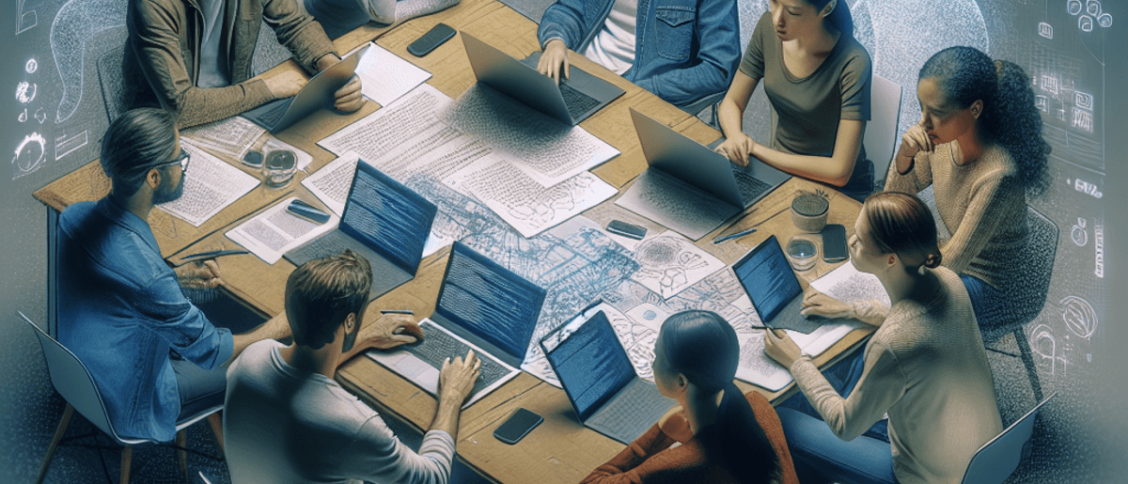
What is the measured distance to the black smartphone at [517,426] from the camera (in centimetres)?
508

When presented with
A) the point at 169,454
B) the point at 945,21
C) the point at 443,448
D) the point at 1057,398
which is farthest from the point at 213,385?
the point at 945,21

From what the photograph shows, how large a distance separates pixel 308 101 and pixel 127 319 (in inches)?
50.8

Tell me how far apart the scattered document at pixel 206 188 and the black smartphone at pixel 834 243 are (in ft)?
7.25

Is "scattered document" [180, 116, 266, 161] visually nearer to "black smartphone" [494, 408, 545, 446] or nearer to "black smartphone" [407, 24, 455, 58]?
"black smartphone" [407, 24, 455, 58]

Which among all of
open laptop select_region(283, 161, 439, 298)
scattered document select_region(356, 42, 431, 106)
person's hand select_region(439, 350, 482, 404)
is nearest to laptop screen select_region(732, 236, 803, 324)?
person's hand select_region(439, 350, 482, 404)

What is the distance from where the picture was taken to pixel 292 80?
21.2 feet

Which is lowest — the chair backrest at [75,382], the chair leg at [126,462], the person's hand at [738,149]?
the chair leg at [126,462]

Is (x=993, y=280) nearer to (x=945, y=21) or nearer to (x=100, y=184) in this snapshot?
(x=945, y=21)

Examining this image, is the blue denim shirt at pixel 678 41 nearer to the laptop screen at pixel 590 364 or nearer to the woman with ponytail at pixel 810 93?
the woman with ponytail at pixel 810 93

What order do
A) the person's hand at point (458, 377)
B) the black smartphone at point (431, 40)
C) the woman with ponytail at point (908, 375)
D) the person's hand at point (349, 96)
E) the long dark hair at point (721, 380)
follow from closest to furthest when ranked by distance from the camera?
the long dark hair at point (721, 380) < the woman with ponytail at point (908, 375) < the person's hand at point (458, 377) < the person's hand at point (349, 96) < the black smartphone at point (431, 40)

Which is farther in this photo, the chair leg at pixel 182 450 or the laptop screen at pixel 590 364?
the chair leg at pixel 182 450

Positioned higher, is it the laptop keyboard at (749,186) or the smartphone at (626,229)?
the laptop keyboard at (749,186)

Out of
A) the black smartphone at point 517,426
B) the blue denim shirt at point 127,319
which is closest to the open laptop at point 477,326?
the black smartphone at point 517,426

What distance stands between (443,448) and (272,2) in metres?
2.40
